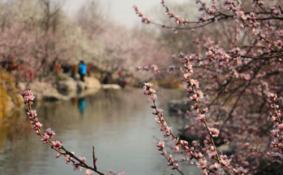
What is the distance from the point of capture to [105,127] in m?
25.8

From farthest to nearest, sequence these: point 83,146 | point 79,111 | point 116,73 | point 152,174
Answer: point 116,73 < point 79,111 < point 83,146 < point 152,174

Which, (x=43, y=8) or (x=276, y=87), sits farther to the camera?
(x=43, y=8)

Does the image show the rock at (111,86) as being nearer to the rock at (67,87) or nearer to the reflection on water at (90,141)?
the rock at (67,87)

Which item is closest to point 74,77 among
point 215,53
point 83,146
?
point 83,146

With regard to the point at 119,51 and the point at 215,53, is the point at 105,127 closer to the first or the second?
the point at 215,53

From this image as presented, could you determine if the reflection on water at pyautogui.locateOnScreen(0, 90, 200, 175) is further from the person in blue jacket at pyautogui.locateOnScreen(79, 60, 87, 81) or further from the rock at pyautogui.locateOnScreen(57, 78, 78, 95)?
the person in blue jacket at pyautogui.locateOnScreen(79, 60, 87, 81)

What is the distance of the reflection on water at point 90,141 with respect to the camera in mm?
16766

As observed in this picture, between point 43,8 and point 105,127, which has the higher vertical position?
point 43,8

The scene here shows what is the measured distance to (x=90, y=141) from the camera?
2134cm

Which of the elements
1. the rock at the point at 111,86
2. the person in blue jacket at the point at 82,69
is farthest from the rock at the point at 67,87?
the rock at the point at 111,86

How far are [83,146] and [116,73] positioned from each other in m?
42.7

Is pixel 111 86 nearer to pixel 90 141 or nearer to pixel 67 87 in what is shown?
pixel 67 87

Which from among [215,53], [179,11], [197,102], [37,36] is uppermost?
[179,11]

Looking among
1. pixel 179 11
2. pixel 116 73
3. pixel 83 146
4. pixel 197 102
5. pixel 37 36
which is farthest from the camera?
pixel 179 11
